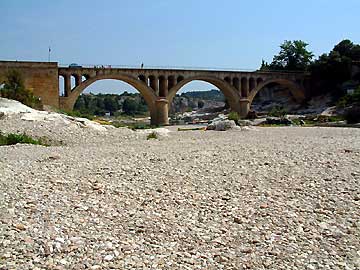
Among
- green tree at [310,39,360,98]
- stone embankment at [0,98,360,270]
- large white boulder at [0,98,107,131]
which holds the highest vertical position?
green tree at [310,39,360,98]

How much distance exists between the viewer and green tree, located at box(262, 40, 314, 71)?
86062 mm

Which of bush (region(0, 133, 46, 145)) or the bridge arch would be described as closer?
bush (region(0, 133, 46, 145))

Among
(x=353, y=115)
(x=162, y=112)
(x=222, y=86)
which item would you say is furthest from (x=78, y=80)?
(x=353, y=115)

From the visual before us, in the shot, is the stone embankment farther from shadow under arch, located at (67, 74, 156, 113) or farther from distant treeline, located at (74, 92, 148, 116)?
distant treeline, located at (74, 92, 148, 116)

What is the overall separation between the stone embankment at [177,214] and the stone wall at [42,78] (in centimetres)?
3939

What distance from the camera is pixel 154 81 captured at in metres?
63.1

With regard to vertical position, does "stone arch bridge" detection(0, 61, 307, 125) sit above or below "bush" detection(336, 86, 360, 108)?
above

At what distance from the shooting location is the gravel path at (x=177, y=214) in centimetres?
628

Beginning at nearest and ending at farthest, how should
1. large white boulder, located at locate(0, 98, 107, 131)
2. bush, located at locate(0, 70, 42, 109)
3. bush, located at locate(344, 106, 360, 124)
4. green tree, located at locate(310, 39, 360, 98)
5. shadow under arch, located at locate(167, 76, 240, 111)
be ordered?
1. large white boulder, located at locate(0, 98, 107, 131)
2. bush, located at locate(0, 70, 42, 109)
3. bush, located at locate(344, 106, 360, 124)
4. shadow under arch, located at locate(167, 76, 240, 111)
5. green tree, located at locate(310, 39, 360, 98)

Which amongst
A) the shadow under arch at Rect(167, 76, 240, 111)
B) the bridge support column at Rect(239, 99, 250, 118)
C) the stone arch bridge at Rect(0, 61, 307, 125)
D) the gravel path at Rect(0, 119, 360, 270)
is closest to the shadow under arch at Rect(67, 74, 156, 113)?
the stone arch bridge at Rect(0, 61, 307, 125)

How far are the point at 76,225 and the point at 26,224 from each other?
0.82m

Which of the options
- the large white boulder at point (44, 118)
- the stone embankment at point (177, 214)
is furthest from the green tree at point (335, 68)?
the stone embankment at point (177, 214)

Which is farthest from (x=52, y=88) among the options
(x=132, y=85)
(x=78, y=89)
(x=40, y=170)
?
(x=40, y=170)

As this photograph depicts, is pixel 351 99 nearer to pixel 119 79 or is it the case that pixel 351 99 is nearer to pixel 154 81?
pixel 154 81
